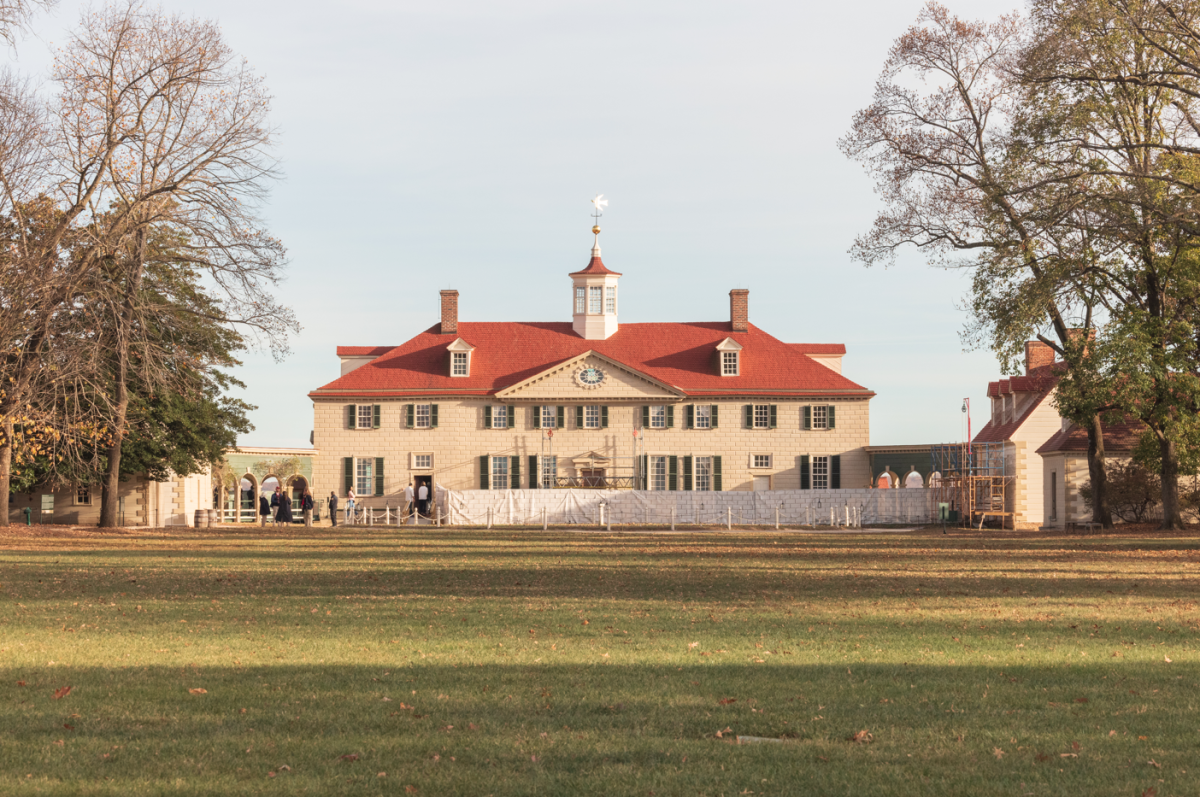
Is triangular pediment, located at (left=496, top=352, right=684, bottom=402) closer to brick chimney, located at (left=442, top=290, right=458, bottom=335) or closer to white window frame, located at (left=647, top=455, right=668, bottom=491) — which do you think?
white window frame, located at (left=647, top=455, right=668, bottom=491)

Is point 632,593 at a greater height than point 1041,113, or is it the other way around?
point 1041,113

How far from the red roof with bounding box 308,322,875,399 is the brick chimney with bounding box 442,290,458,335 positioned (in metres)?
0.37

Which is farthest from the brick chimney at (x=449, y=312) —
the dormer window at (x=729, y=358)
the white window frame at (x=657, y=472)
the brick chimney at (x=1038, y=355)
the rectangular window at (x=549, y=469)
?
the brick chimney at (x=1038, y=355)

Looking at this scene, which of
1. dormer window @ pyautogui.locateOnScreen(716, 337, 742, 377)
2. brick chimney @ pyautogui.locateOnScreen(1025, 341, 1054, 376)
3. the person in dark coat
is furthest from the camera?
dormer window @ pyautogui.locateOnScreen(716, 337, 742, 377)

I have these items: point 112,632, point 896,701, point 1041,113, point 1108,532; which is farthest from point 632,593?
point 1108,532

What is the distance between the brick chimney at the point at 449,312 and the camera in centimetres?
6250

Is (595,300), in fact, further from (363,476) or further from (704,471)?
(363,476)

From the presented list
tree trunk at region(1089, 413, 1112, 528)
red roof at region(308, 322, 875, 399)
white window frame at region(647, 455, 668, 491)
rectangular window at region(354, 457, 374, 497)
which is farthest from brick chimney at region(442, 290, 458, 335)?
tree trunk at region(1089, 413, 1112, 528)

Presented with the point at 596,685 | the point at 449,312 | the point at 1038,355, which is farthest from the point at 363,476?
the point at 596,685

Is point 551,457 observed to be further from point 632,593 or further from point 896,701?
point 896,701

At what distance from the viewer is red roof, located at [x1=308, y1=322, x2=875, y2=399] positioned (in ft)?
195

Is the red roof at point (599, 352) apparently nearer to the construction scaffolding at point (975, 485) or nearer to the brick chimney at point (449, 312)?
the brick chimney at point (449, 312)

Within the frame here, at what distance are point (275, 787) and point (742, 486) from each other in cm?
5443

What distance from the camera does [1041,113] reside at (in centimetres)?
2839
